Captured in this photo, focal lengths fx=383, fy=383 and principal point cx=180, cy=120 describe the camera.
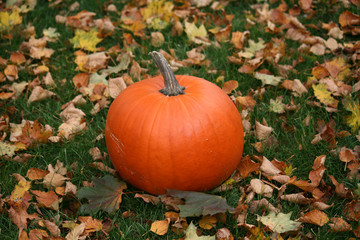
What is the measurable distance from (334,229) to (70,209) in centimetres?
145

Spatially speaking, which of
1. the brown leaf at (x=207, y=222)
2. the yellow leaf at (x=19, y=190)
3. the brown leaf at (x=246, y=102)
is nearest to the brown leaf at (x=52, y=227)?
the yellow leaf at (x=19, y=190)

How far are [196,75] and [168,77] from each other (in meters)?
1.13

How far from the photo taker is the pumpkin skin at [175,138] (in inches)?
→ 79.3

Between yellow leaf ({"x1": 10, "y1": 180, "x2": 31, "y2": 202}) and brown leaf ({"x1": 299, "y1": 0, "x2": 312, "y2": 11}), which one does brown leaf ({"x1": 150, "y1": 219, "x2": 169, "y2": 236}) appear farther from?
brown leaf ({"x1": 299, "y1": 0, "x2": 312, "y2": 11})

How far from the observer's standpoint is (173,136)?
2.00 metres

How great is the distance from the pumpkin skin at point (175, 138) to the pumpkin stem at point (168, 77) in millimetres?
43

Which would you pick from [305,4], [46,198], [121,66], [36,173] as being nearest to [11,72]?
[121,66]

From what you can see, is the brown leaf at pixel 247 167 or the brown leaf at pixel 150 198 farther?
the brown leaf at pixel 247 167

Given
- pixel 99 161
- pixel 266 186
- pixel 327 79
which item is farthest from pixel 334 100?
pixel 99 161

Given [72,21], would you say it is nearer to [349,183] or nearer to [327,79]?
[327,79]

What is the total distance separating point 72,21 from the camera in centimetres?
401

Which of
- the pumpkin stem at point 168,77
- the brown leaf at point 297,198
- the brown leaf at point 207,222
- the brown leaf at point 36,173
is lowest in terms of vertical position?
Result: the brown leaf at point 297,198

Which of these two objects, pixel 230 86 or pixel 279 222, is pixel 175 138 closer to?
pixel 279 222

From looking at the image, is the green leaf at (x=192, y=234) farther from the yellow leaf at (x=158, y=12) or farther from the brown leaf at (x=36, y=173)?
the yellow leaf at (x=158, y=12)
